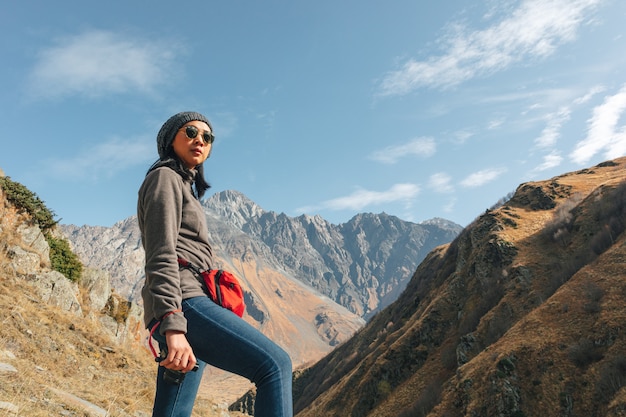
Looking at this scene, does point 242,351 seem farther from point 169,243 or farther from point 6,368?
point 6,368

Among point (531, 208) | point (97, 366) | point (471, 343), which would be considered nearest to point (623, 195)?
point (531, 208)

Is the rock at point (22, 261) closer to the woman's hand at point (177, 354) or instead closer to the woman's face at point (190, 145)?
the woman's face at point (190, 145)

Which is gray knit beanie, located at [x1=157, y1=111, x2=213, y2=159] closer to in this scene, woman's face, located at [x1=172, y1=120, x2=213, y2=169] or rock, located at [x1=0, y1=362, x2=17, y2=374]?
woman's face, located at [x1=172, y1=120, x2=213, y2=169]

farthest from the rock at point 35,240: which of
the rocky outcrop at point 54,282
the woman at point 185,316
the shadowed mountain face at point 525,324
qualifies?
the shadowed mountain face at point 525,324

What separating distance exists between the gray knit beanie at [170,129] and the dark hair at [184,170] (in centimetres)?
5

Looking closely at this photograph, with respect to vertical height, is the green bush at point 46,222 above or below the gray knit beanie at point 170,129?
above

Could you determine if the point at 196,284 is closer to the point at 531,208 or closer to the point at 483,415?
the point at 483,415

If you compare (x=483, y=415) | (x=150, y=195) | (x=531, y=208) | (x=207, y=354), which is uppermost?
(x=531, y=208)

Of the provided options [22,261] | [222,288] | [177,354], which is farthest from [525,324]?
[22,261]

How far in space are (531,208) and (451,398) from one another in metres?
26.4

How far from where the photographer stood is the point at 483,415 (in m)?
16.0

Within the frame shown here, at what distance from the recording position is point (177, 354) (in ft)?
6.59

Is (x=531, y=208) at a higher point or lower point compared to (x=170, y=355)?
higher

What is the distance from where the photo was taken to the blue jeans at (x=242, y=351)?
7.07 ft
